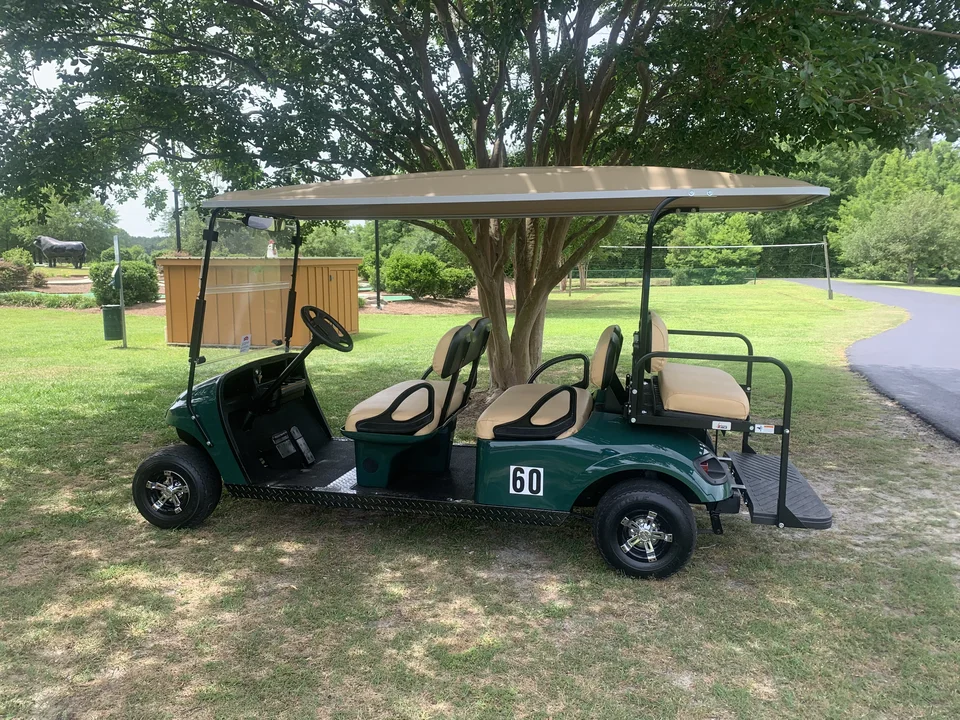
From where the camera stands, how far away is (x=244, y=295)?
4035 millimetres

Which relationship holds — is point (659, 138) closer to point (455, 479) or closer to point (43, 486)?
point (455, 479)

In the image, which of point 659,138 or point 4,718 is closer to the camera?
point 4,718

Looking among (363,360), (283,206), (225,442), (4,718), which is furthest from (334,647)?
(363,360)

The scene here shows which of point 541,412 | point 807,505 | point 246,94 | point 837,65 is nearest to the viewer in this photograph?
point 807,505

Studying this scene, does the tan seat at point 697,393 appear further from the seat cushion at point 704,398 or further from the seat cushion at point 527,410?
the seat cushion at point 527,410

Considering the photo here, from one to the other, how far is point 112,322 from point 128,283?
20.4 ft

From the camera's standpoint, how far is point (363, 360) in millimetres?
9992

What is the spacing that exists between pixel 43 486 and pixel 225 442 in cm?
176

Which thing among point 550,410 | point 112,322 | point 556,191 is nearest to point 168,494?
point 550,410

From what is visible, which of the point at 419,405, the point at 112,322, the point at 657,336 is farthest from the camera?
the point at 112,322

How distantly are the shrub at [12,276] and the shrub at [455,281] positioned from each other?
1299cm

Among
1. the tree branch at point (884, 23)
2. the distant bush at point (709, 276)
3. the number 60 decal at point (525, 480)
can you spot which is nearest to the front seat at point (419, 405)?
the number 60 decal at point (525, 480)

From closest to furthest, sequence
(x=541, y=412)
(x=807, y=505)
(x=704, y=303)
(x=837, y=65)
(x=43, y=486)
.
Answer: (x=807, y=505) → (x=541, y=412) → (x=837, y=65) → (x=43, y=486) → (x=704, y=303)

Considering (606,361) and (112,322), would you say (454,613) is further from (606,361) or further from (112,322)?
(112,322)
